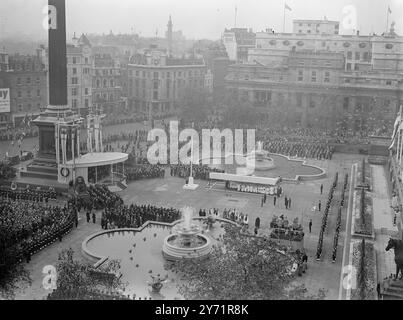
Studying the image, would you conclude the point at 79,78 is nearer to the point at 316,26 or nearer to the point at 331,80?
the point at 331,80

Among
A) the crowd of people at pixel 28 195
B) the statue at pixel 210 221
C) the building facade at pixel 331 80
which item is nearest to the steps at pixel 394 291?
the statue at pixel 210 221

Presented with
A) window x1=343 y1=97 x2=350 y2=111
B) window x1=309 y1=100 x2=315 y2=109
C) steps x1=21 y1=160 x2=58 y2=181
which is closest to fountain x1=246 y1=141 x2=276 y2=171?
steps x1=21 y1=160 x2=58 y2=181

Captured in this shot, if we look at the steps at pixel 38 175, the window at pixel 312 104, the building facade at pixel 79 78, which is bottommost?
the steps at pixel 38 175

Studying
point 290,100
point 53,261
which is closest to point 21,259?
point 53,261

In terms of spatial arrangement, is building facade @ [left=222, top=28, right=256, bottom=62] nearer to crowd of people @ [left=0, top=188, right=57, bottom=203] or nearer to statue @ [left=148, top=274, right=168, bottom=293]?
crowd of people @ [left=0, top=188, right=57, bottom=203]

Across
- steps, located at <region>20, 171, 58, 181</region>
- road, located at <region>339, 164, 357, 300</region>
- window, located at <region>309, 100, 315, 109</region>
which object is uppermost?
window, located at <region>309, 100, 315, 109</region>
